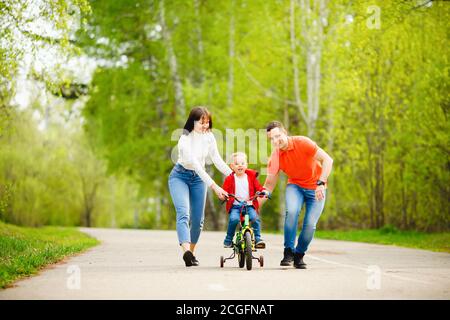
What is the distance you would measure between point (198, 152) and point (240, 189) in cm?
101

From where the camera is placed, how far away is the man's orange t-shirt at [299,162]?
34.5ft

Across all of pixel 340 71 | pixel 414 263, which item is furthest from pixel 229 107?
pixel 414 263

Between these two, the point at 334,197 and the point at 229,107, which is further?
the point at 229,107

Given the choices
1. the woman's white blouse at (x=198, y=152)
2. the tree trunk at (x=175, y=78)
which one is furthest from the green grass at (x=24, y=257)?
the tree trunk at (x=175, y=78)

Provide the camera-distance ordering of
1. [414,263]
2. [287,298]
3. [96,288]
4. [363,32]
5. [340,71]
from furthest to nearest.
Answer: [340,71], [363,32], [414,263], [96,288], [287,298]

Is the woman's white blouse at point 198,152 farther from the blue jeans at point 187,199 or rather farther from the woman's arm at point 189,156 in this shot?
the blue jeans at point 187,199

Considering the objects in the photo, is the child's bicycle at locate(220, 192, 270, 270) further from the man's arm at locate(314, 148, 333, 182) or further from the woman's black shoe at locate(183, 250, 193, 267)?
the man's arm at locate(314, 148, 333, 182)

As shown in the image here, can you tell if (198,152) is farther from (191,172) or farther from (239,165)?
(239,165)

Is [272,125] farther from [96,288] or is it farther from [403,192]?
[403,192]

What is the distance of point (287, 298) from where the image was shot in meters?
7.53

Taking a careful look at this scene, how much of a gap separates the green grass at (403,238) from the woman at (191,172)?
22.1ft

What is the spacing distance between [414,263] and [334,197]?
53.7 feet

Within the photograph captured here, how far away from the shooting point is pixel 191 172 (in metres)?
10.9

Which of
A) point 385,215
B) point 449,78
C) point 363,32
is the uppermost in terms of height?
point 363,32
